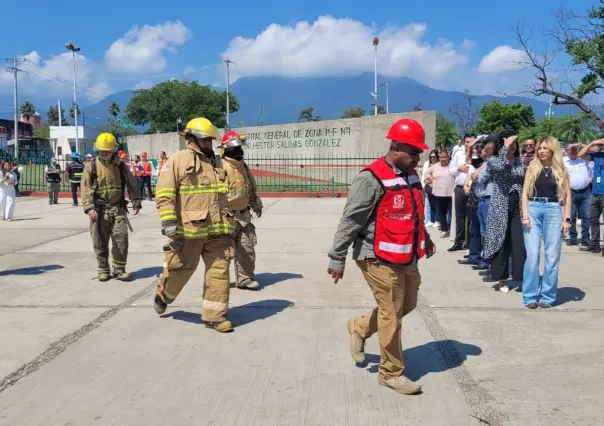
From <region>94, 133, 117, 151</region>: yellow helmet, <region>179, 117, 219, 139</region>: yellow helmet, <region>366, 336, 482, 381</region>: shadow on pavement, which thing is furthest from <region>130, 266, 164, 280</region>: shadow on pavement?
<region>366, 336, 482, 381</region>: shadow on pavement

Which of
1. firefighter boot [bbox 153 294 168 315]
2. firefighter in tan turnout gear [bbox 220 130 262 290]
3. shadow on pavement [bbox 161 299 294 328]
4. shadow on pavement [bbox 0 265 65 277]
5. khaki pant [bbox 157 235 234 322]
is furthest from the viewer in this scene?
shadow on pavement [bbox 0 265 65 277]

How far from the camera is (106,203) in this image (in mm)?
7301

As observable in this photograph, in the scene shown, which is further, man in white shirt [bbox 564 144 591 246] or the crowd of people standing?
man in white shirt [bbox 564 144 591 246]

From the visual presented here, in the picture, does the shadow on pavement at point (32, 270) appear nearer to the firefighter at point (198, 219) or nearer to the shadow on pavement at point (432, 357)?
the firefighter at point (198, 219)

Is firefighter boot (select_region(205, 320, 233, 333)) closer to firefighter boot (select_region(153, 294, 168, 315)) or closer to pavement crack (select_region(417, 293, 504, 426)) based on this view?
firefighter boot (select_region(153, 294, 168, 315))

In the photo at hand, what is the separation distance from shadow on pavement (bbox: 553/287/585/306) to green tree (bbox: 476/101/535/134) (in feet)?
171

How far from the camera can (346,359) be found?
4.61 metres

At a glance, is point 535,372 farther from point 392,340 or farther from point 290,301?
point 290,301

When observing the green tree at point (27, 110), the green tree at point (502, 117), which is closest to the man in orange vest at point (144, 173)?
the green tree at point (502, 117)

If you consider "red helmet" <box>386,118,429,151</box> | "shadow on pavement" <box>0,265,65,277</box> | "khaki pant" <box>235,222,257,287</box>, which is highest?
"red helmet" <box>386,118,429,151</box>

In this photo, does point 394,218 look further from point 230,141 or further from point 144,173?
point 144,173

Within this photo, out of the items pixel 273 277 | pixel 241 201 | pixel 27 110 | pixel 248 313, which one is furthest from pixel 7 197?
pixel 27 110

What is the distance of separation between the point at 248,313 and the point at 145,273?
2552 mm

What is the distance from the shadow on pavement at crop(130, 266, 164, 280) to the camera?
773 cm
